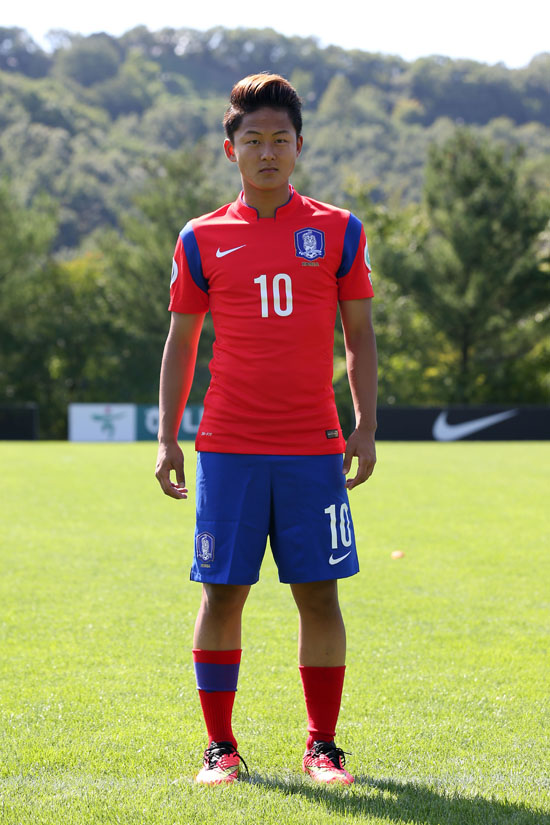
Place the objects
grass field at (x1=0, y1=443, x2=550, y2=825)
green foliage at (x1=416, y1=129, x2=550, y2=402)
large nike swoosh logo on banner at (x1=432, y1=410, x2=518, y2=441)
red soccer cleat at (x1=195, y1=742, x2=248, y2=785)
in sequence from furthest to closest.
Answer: green foliage at (x1=416, y1=129, x2=550, y2=402) → large nike swoosh logo on banner at (x1=432, y1=410, x2=518, y2=441) → red soccer cleat at (x1=195, y1=742, x2=248, y2=785) → grass field at (x1=0, y1=443, x2=550, y2=825)

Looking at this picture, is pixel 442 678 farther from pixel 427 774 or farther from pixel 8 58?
pixel 8 58

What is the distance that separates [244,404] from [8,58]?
17009cm

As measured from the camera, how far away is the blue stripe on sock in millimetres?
3162

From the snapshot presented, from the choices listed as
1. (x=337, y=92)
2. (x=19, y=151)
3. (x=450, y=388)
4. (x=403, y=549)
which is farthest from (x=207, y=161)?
(x=337, y=92)

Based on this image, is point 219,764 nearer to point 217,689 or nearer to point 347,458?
point 217,689

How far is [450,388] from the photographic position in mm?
41719

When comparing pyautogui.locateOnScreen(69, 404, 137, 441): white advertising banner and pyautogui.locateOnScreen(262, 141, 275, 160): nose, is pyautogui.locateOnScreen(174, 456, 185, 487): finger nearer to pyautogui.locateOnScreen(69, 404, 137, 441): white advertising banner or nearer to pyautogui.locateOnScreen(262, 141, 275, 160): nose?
pyautogui.locateOnScreen(262, 141, 275, 160): nose

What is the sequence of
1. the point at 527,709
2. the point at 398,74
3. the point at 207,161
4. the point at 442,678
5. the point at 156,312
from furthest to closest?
the point at 398,74
the point at 207,161
the point at 156,312
the point at 442,678
the point at 527,709

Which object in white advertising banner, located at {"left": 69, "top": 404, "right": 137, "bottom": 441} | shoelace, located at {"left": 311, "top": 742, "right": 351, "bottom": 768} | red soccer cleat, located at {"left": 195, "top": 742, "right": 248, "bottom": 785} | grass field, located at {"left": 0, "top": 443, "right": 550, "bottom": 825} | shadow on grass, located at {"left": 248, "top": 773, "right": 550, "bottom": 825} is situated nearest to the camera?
shadow on grass, located at {"left": 248, "top": 773, "right": 550, "bottom": 825}

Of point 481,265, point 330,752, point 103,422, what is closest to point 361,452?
point 330,752

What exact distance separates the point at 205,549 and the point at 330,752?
0.74 metres

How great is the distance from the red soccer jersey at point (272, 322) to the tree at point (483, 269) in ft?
124

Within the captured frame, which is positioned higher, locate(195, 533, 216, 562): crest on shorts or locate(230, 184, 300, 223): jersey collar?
locate(230, 184, 300, 223): jersey collar

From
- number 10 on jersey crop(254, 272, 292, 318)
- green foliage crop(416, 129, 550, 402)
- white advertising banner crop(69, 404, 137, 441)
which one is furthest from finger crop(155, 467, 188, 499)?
green foliage crop(416, 129, 550, 402)
